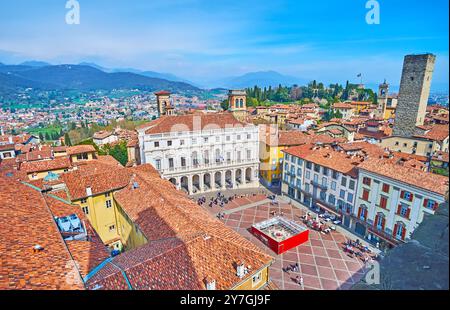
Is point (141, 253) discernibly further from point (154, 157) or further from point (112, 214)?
point (154, 157)

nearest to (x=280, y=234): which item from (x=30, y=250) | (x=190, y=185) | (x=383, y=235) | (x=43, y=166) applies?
(x=383, y=235)

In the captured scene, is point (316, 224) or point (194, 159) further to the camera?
point (194, 159)

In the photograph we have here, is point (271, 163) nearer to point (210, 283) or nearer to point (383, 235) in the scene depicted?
point (383, 235)

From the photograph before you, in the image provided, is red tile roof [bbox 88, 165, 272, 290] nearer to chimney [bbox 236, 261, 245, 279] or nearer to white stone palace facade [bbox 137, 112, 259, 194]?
chimney [bbox 236, 261, 245, 279]

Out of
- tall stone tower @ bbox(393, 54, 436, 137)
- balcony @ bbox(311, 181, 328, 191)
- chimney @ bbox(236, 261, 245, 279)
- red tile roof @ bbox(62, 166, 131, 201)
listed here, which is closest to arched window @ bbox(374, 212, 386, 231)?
→ balcony @ bbox(311, 181, 328, 191)

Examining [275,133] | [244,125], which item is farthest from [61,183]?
[275,133]

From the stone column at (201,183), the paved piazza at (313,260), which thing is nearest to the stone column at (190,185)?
the stone column at (201,183)
